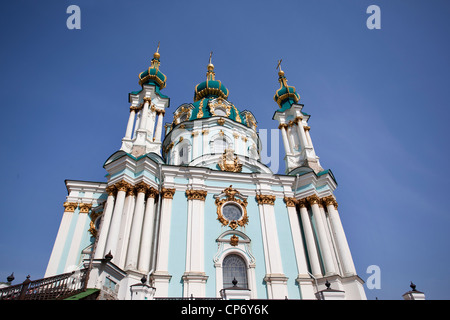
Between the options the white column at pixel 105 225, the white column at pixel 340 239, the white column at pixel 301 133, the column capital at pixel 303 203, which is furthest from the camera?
the white column at pixel 301 133

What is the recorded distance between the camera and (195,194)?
56.3 ft

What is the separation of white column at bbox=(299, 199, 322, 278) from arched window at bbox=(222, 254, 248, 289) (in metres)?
3.67

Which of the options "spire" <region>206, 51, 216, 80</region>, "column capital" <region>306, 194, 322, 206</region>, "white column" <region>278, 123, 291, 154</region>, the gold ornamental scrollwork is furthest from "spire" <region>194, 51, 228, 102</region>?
"column capital" <region>306, 194, 322, 206</region>

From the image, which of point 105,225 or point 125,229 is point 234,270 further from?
point 105,225

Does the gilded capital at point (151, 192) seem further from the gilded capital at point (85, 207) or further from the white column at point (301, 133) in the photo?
the white column at point (301, 133)

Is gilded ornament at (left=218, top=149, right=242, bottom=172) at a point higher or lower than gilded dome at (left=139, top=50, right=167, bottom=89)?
lower

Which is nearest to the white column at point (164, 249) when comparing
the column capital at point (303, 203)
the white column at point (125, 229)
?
the white column at point (125, 229)

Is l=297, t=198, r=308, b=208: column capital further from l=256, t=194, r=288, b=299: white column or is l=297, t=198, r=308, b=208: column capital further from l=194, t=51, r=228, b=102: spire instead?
l=194, t=51, r=228, b=102: spire

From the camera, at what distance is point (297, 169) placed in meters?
19.9

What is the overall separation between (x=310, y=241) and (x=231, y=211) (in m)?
4.72

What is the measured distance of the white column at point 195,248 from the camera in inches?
551

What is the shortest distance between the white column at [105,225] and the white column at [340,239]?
1213 cm

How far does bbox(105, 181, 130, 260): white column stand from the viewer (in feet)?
45.3
